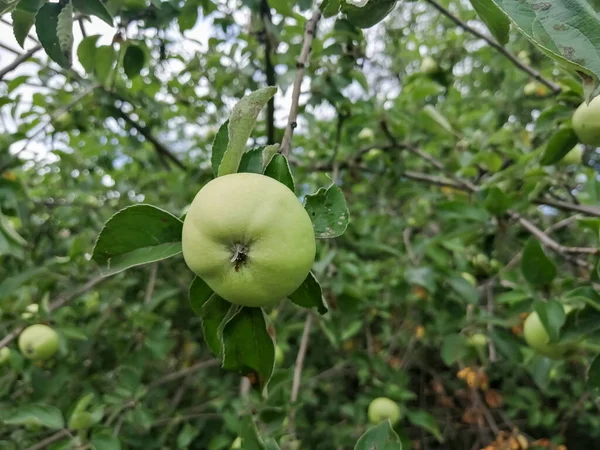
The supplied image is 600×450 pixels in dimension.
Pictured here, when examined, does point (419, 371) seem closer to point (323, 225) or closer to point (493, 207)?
point (493, 207)

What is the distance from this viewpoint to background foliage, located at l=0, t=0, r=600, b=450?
1.54m

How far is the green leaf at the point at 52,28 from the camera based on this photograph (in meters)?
1.01

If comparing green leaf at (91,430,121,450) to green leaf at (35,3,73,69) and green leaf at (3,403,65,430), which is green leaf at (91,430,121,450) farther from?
green leaf at (35,3,73,69)

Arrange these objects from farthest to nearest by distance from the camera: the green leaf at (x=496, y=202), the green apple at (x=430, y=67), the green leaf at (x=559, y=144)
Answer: the green apple at (x=430, y=67) < the green leaf at (x=496, y=202) < the green leaf at (x=559, y=144)

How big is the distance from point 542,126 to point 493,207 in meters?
0.28

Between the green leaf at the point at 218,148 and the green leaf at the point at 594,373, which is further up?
the green leaf at the point at 218,148

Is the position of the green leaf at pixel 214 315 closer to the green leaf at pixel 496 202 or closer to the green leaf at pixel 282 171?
the green leaf at pixel 282 171

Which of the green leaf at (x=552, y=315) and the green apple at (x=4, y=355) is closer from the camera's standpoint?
the green leaf at (x=552, y=315)

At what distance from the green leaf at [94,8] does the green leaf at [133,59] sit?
1.78ft

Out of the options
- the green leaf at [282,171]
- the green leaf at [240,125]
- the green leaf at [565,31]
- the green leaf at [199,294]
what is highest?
the green leaf at [240,125]

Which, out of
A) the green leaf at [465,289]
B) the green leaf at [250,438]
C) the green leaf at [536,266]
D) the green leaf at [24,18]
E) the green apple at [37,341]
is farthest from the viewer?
the green leaf at [465,289]

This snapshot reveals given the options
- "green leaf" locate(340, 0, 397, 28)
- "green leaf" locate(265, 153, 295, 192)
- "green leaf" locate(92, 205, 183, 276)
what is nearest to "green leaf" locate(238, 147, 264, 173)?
"green leaf" locate(265, 153, 295, 192)

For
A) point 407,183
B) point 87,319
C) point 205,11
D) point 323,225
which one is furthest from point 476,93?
point 323,225

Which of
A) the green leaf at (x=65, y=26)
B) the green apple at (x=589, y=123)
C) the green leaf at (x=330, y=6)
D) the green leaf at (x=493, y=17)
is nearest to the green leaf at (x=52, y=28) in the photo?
the green leaf at (x=65, y=26)
